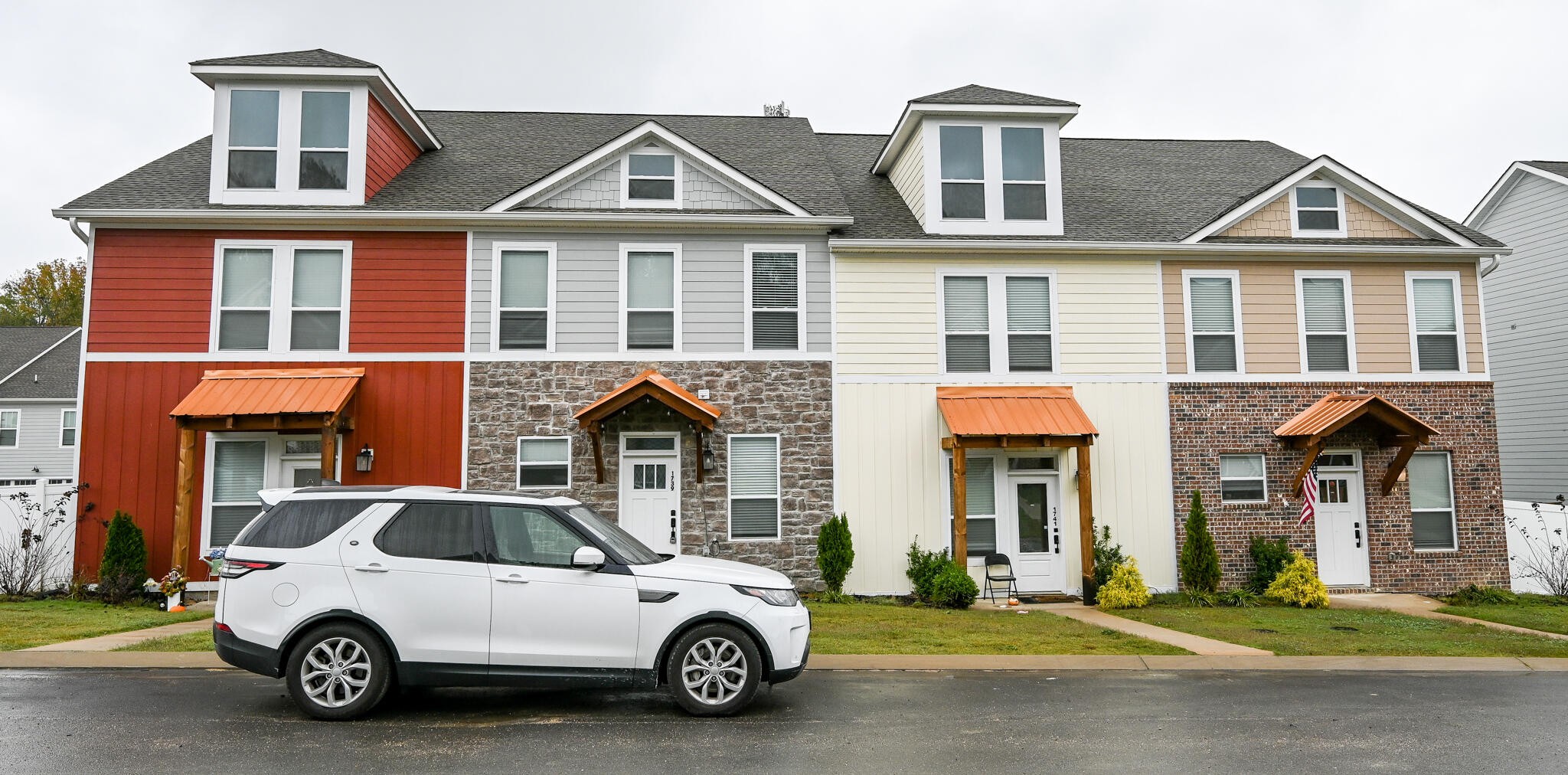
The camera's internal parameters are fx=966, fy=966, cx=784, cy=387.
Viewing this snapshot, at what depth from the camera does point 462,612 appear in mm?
6879

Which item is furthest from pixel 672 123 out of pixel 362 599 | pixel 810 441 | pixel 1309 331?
pixel 362 599

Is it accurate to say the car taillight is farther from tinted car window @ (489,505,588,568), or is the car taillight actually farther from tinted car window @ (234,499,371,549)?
tinted car window @ (489,505,588,568)

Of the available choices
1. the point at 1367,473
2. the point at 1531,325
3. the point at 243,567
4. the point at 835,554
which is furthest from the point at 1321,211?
the point at 243,567

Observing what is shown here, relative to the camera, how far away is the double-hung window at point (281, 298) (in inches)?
583

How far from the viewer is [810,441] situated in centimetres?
1534

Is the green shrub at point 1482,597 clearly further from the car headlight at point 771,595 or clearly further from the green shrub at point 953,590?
the car headlight at point 771,595

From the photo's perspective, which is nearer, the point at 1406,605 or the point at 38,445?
the point at 1406,605

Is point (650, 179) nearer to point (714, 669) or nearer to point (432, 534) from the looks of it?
point (432, 534)

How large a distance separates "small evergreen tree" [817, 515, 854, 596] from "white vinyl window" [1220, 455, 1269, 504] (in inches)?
245

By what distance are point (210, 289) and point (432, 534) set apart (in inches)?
403

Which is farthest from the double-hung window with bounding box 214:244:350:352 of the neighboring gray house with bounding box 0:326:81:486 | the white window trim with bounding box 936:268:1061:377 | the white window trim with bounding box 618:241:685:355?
the neighboring gray house with bounding box 0:326:81:486

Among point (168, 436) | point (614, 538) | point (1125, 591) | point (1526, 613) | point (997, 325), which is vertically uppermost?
point (997, 325)

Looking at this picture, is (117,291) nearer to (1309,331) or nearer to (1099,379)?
(1099,379)

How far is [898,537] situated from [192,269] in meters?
11.6
